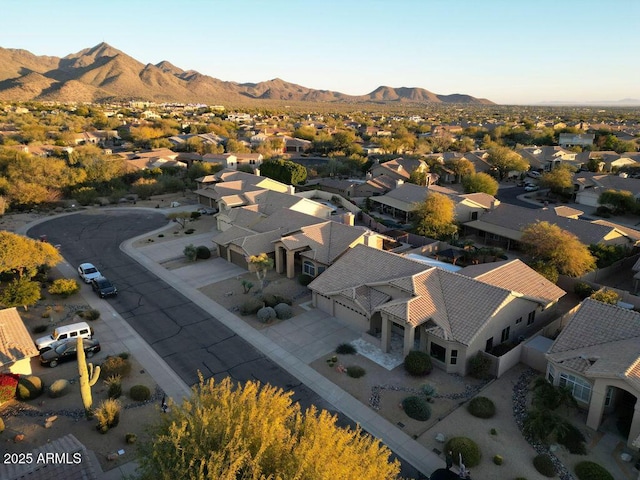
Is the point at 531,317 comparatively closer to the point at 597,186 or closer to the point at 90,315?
the point at 90,315

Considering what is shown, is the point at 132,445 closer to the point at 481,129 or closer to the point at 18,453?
the point at 18,453

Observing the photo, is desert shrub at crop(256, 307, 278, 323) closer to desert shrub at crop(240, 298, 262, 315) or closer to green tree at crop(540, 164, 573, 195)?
desert shrub at crop(240, 298, 262, 315)

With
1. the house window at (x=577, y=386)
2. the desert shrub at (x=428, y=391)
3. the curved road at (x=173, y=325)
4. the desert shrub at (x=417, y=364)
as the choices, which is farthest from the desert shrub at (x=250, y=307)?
the house window at (x=577, y=386)

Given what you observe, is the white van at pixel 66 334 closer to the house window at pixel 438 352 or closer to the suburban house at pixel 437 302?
the suburban house at pixel 437 302

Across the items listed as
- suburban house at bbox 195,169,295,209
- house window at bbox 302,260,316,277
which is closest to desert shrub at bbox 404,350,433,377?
house window at bbox 302,260,316,277

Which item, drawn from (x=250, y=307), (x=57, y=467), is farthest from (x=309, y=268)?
(x=57, y=467)
